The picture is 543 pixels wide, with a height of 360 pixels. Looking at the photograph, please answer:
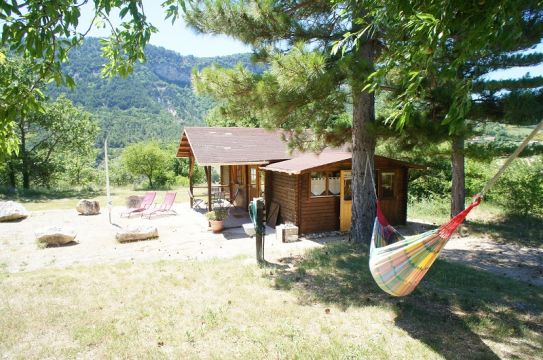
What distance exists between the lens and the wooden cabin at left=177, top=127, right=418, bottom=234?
10.2m

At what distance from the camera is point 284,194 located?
1113 cm

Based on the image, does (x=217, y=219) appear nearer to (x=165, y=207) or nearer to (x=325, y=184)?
(x=325, y=184)

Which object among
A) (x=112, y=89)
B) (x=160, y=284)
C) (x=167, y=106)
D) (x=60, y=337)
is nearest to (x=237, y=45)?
(x=160, y=284)

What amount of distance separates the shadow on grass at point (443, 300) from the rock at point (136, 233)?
4779mm

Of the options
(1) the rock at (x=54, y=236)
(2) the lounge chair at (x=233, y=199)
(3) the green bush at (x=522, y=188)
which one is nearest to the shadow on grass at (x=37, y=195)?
(2) the lounge chair at (x=233, y=199)

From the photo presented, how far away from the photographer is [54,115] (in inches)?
877

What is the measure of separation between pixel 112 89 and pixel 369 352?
11053 cm

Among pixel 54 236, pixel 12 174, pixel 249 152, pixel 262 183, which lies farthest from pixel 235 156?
pixel 12 174

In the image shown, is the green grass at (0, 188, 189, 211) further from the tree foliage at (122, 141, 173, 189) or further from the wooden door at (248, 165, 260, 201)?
the wooden door at (248, 165, 260, 201)

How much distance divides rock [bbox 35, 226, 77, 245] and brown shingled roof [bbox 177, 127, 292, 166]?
421cm

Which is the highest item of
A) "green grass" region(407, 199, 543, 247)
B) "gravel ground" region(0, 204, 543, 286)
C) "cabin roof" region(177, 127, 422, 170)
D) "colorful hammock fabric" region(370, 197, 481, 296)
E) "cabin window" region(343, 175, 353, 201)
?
"cabin roof" region(177, 127, 422, 170)

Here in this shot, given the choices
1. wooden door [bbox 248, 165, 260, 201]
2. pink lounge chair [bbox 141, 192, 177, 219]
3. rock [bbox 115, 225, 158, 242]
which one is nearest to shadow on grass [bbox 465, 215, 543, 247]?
wooden door [bbox 248, 165, 260, 201]

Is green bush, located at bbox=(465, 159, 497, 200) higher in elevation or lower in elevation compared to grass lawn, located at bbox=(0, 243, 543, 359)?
higher

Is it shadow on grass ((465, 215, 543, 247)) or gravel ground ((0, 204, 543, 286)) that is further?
shadow on grass ((465, 215, 543, 247))
